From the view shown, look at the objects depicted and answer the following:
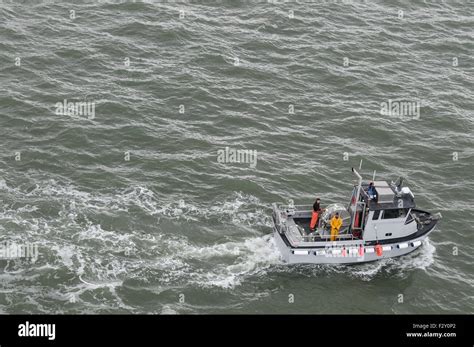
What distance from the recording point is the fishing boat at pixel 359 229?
164ft

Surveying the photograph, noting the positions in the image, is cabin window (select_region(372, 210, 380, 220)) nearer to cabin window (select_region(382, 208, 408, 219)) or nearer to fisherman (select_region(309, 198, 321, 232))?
cabin window (select_region(382, 208, 408, 219))

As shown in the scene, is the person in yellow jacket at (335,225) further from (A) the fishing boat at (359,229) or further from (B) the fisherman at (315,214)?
(B) the fisherman at (315,214)

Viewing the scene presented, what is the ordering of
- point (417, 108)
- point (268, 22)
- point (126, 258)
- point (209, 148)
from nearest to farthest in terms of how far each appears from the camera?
point (126, 258) → point (209, 148) → point (417, 108) → point (268, 22)

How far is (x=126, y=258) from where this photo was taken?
162ft

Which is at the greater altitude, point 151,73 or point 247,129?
point 151,73

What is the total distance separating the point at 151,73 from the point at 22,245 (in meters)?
24.2

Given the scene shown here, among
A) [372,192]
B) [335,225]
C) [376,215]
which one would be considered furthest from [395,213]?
[335,225]

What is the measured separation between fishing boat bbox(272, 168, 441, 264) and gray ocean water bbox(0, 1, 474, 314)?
113cm

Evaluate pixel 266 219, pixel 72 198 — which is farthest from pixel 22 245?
pixel 266 219

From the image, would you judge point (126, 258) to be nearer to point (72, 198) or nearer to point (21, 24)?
point (72, 198)

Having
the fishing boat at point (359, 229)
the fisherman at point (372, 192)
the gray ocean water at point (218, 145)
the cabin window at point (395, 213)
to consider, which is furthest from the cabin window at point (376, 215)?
the gray ocean water at point (218, 145)

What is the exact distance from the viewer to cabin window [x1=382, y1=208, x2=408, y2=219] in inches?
1983

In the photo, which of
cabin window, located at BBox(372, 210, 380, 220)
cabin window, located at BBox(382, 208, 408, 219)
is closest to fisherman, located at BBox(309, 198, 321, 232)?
cabin window, located at BBox(372, 210, 380, 220)
